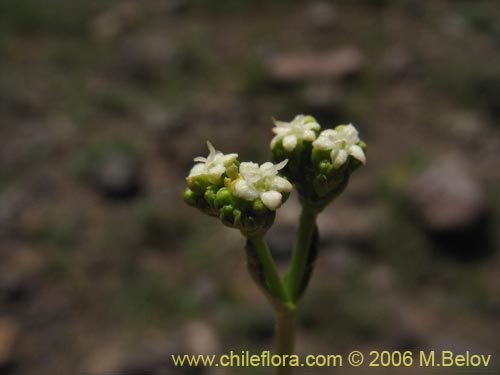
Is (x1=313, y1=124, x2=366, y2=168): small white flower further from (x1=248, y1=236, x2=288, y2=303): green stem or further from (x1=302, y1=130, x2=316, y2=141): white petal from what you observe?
(x1=248, y1=236, x2=288, y2=303): green stem

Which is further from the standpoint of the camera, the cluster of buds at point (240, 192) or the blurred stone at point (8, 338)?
the blurred stone at point (8, 338)

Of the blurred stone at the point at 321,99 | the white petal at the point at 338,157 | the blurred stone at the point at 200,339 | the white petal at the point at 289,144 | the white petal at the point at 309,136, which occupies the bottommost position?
the white petal at the point at 338,157

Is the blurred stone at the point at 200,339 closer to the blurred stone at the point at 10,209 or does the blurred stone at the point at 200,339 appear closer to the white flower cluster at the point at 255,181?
the blurred stone at the point at 10,209

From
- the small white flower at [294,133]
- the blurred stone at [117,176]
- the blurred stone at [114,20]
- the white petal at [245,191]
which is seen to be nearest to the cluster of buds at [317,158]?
the small white flower at [294,133]

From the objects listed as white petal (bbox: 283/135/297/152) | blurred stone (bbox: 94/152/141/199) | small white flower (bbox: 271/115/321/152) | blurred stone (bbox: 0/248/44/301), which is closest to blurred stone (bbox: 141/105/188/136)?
blurred stone (bbox: 94/152/141/199)

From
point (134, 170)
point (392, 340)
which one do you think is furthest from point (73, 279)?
point (392, 340)

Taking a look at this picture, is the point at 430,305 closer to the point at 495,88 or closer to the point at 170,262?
the point at 170,262
